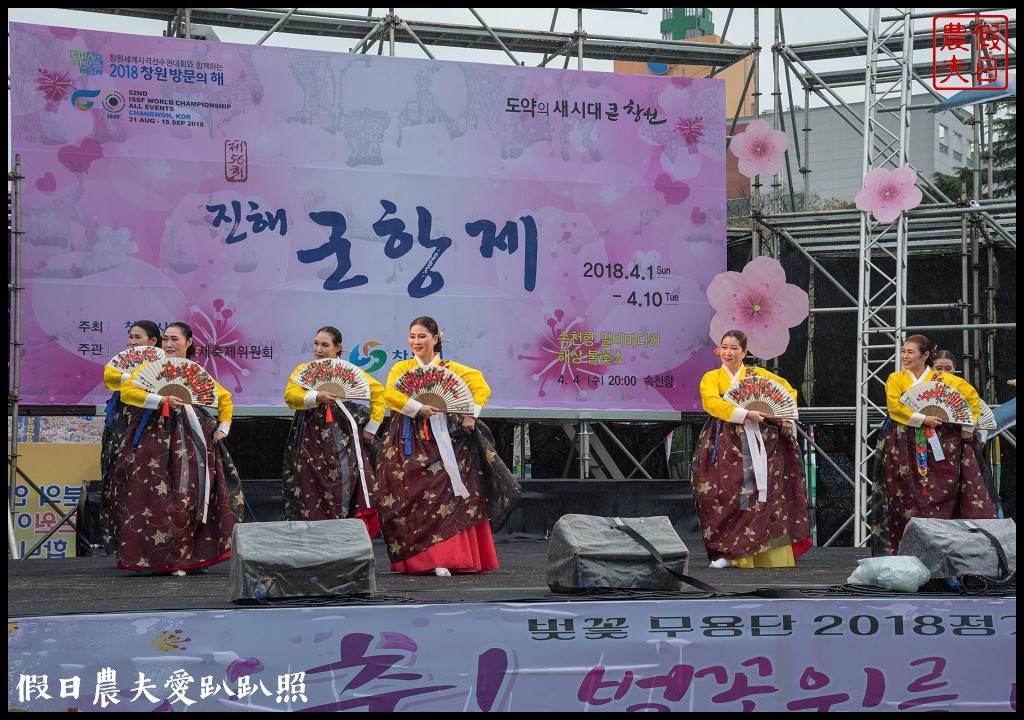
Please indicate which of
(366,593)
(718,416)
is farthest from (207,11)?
(366,593)

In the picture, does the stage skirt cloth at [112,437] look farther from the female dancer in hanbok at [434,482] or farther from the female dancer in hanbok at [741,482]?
the female dancer in hanbok at [741,482]

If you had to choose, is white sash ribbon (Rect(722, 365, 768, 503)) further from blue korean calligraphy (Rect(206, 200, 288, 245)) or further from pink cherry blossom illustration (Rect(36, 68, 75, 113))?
pink cherry blossom illustration (Rect(36, 68, 75, 113))

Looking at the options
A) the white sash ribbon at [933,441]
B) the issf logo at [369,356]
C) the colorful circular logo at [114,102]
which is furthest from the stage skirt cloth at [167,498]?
the white sash ribbon at [933,441]

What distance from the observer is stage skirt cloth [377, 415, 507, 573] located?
20.1ft

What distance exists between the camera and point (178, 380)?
20.6 feet

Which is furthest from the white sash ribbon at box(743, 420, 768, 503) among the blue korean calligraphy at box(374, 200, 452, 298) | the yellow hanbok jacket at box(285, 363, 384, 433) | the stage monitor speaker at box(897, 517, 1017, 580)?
the blue korean calligraphy at box(374, 200, 452, 298)

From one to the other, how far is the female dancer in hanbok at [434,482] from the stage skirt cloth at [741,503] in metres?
1.29

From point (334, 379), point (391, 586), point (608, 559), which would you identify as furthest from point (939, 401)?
point (391, 586)

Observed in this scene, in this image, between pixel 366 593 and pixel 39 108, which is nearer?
pixel 366 593

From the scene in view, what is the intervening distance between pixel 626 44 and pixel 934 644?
6276 mm

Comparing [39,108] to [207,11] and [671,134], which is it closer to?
[207,11]

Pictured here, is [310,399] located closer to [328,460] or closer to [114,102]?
[328,460]

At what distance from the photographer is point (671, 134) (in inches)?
363

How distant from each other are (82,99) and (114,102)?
20cm
